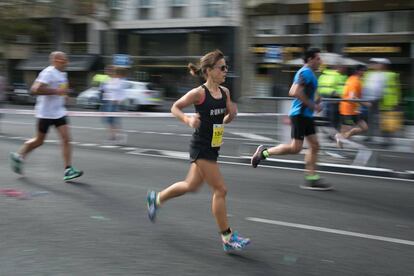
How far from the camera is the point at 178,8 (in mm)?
34719

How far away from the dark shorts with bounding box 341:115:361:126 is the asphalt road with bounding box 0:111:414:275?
122cm

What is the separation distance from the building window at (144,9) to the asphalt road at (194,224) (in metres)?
28.2

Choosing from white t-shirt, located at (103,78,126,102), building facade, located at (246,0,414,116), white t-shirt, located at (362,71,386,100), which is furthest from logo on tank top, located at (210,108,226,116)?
building facade, located at (246,0,414,116)

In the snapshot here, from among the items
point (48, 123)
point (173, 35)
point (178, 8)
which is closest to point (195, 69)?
point (48, 123)

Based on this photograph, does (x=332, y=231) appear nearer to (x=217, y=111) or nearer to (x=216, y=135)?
(x=216, y=135)

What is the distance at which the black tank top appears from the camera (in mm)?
4641

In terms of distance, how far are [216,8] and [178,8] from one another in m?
2.89

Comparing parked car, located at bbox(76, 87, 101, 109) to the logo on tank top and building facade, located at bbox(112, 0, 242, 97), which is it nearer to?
building facade, located at bbox(112, 0, 242, 97)

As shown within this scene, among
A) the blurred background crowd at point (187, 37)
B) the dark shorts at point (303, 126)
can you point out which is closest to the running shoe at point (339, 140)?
the dark shorts at point (303, 126)

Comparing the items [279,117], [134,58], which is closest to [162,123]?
[279,117]

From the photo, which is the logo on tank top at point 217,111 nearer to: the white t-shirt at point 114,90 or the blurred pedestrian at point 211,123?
the blurred pedestrian at point 211,123

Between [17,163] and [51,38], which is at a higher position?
[51,38]

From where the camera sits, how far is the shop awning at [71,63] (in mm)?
36812

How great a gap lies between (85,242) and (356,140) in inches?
226
